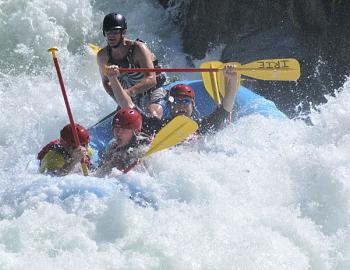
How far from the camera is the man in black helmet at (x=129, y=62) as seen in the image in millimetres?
5125

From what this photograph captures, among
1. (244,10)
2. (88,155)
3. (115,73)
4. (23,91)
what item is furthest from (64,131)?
(244,10)

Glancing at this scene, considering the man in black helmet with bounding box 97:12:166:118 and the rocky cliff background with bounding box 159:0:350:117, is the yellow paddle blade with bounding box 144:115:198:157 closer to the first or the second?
the man in black helmet with bounding box 97:12:166:118

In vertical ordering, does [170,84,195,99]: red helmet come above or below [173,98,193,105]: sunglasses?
above

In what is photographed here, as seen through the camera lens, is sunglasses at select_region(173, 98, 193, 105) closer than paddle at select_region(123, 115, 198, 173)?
No

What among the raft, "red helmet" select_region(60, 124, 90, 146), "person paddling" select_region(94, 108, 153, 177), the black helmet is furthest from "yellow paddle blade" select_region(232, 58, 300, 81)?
"red helmet" select_region(60, 124, 90, 146)

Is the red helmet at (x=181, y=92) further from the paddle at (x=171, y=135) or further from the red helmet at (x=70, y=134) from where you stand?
the red helmet at (x=70, y=134)

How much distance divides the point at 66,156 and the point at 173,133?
733 mm

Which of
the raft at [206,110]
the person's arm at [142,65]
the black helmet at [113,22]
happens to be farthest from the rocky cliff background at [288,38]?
the black helmet at [113,22]

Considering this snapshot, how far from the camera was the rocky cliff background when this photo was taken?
7.23 meters

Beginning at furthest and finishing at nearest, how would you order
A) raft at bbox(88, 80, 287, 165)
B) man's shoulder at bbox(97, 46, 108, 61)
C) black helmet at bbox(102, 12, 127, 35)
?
1. raft at bbox(88, 80, 287, 165)
2. man's shoulder at bbox(97, 46, 108, 61)
3. black helmet at bbox(102, 12, 127, 35)

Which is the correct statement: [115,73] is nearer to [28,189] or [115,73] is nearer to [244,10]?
[28,189]

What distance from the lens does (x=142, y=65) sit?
5.26 metres

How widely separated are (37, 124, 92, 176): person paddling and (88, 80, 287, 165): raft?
1.00m

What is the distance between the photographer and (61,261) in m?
3.46
